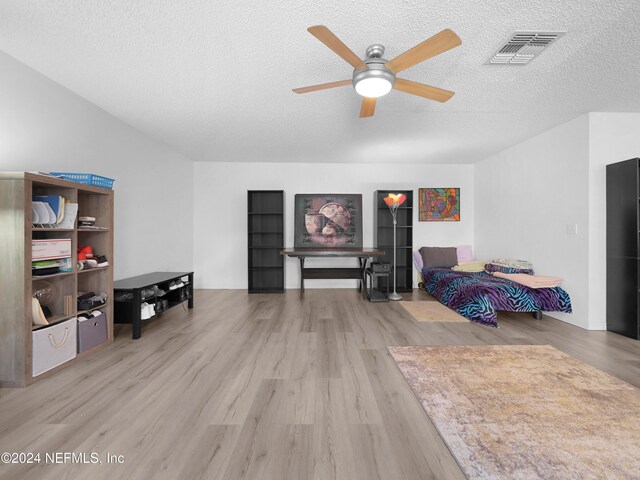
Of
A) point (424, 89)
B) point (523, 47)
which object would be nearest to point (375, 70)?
point (424, 89)

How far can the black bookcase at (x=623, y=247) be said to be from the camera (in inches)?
115

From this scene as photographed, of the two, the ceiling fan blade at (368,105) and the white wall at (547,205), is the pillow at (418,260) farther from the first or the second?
the ceiling fan blade at (368,105)

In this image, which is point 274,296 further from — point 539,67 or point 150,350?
point 539,67

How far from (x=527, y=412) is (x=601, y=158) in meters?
3.25

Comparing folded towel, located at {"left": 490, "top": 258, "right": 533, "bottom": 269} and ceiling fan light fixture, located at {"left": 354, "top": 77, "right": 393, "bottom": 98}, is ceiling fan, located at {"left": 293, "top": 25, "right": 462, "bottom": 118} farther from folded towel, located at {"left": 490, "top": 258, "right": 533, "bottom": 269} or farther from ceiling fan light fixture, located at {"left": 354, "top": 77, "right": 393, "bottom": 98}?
folded towel, located at {"left": 490, "top": 258, "right": 533, "bottom": 269}

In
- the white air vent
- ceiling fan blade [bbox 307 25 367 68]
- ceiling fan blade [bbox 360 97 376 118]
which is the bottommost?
ceiling fan blade [bbox 360 97 376 118]

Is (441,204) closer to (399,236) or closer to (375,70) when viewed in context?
(399,236)

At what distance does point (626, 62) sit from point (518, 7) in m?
1.41

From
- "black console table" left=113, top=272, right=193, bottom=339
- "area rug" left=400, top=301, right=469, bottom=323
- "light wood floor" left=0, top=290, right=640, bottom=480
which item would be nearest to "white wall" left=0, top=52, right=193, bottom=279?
"black console table" left=113, top=272, right=193, bottom=339

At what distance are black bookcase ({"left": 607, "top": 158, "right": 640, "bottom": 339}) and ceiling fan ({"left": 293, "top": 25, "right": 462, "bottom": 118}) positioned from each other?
246 cm

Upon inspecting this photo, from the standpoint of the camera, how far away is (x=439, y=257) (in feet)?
17.6

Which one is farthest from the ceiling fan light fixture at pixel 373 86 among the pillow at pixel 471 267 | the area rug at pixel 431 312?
the pillow at pixel 471 267

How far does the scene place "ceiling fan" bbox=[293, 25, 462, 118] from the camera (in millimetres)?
1641

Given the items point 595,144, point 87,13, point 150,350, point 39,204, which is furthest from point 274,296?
point 595,144
